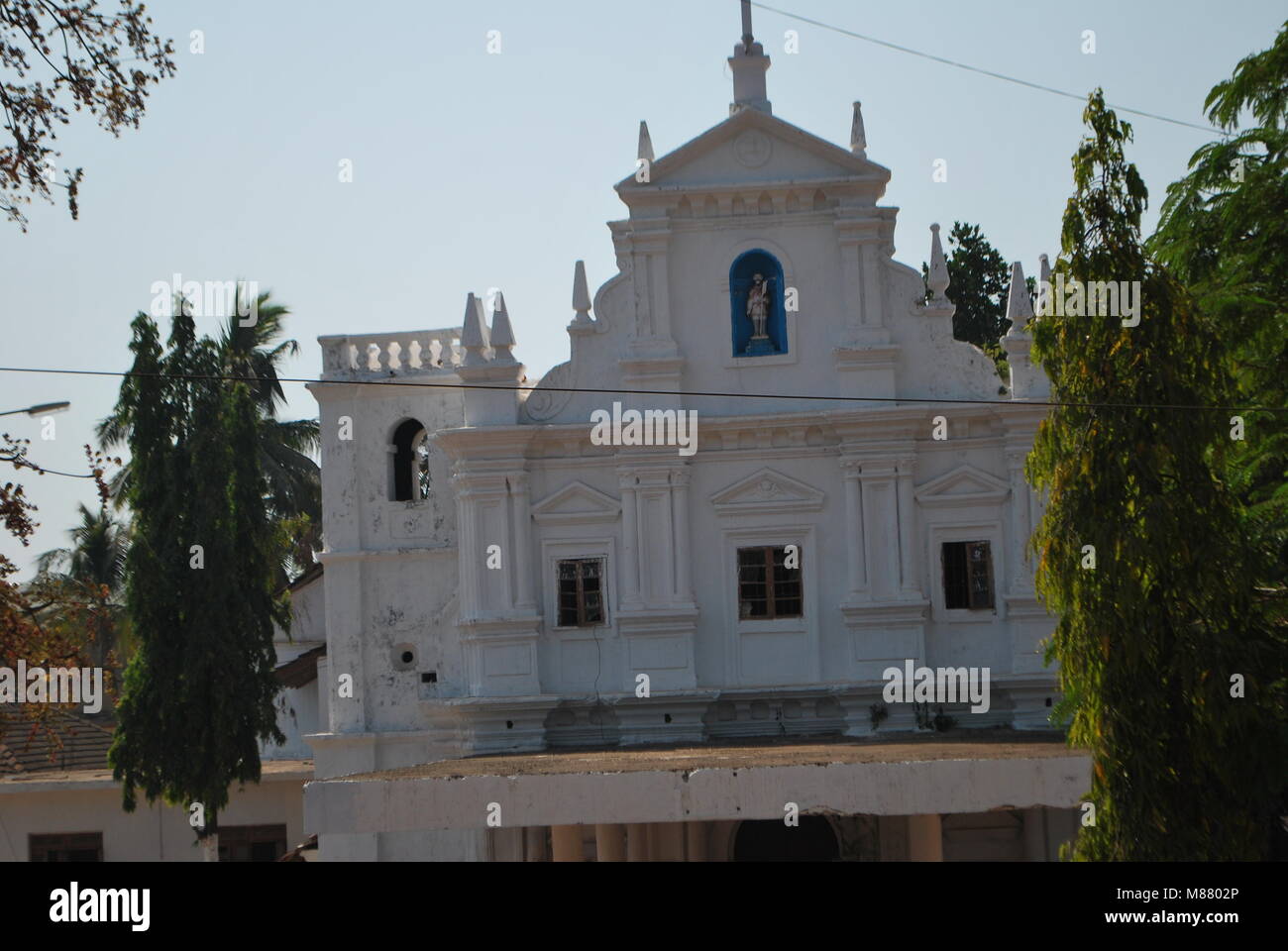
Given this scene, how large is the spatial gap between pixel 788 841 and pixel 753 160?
387 inches

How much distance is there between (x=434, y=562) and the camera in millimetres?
27234

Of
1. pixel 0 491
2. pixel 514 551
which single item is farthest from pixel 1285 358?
pixel 0 491

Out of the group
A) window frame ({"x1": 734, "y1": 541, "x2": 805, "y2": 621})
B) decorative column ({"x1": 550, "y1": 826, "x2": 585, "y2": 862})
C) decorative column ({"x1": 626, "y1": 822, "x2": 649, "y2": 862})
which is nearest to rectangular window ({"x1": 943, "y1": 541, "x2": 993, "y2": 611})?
window frame ({"x1": 734, "y1": 541, "x2": 805, "y2": 621})

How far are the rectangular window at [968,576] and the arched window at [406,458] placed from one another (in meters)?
7.98

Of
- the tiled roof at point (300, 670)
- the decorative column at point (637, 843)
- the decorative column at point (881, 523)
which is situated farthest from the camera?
the tiled roof at point (300, 670)

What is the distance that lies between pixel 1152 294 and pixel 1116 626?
2996 millimetres

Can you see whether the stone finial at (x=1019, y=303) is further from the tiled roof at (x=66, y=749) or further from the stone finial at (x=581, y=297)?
the tiled roof at (x=66, y=749)

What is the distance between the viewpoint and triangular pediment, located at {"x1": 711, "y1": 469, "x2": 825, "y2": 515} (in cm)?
2572

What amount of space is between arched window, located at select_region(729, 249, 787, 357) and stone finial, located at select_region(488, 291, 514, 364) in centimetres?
325

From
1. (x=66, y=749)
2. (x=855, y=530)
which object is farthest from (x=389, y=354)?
(x=66, y=749)

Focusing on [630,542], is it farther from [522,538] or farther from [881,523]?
[881,523]

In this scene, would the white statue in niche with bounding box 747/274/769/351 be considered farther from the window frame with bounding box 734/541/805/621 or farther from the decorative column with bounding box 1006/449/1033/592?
the decorative column with bounding box 1006/449/1033/592

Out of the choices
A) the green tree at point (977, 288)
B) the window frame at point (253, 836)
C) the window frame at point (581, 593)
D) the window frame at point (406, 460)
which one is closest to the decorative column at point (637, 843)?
the window frame at point (581, 593)

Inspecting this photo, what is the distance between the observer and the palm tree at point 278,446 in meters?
41.4
